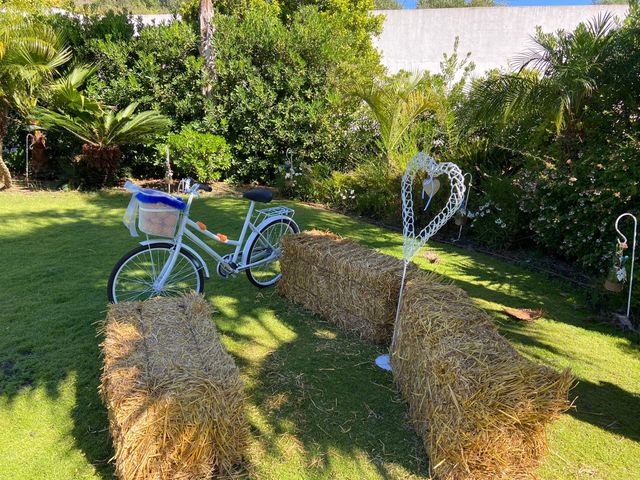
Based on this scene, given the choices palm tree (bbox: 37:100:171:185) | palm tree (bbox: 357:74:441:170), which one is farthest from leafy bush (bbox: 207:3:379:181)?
palm tree (bbox: 37:100:171:185)

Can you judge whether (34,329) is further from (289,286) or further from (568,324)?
(568,324)

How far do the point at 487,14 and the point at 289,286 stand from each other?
1438cm

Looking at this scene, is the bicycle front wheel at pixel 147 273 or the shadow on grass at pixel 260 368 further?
the bicycle front wheel at pixel 147 273

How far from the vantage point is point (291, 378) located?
11.0 feet

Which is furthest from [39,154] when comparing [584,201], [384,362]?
[584,201]

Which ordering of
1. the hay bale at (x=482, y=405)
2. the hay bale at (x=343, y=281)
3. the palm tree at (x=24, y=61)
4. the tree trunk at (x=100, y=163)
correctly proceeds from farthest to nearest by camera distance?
1. the tree trunk at (x=100, y=163)
2. the palm tree at (x=24, y=61)
3. the hay bale at (x=343, y=281)
4. the hay bale at (x=482, y=405)

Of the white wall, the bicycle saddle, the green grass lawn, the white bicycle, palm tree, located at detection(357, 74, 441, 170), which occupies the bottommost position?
the green grass lawn

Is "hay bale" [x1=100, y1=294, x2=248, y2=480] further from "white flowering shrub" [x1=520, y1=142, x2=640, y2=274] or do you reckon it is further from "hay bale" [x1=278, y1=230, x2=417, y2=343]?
"white flowering shrub" [x1=520, y1=142, x2=640, y2=274]

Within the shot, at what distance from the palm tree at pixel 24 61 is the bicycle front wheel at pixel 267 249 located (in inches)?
240

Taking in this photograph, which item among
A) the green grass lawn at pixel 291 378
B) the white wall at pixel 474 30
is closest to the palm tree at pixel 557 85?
the green grass lawn at pixel 291 378

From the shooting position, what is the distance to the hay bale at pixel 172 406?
220 centimetres

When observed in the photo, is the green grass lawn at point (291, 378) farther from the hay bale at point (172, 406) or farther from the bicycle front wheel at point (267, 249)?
the hay bale at point (172, 406)

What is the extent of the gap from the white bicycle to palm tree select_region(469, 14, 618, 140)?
3.38 m

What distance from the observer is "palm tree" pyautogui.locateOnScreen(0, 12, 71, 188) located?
26.1 ft
